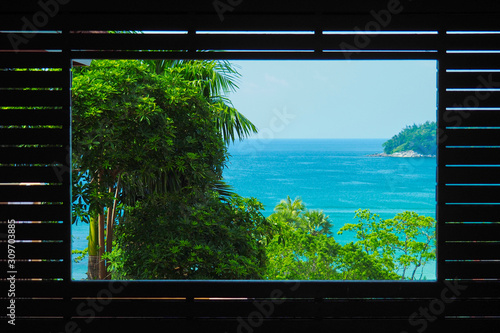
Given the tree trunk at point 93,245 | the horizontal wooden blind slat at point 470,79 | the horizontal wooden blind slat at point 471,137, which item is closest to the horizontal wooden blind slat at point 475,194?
the horizontal wooden blind slat at point 471,137

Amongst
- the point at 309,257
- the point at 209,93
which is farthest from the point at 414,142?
the point at 309,257

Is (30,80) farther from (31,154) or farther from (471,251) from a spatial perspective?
(471,251)

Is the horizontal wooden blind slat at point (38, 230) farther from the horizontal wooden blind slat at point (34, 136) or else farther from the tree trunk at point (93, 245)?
the tree trunk at point (93, 245)

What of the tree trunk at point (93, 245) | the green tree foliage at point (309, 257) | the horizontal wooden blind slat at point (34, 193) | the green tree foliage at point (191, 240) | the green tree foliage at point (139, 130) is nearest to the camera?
the horizontal wooden blind slat at point (34, 193)
